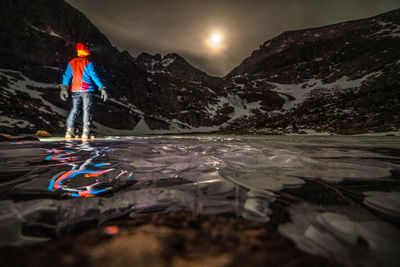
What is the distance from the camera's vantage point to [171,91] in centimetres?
3159

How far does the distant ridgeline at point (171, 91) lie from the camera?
10.7 metres

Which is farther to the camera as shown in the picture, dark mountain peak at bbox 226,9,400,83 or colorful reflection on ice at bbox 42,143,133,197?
dark mountain peak at bbox 226,9,400,83

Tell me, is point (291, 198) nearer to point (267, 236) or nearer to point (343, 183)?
point (267, 236)

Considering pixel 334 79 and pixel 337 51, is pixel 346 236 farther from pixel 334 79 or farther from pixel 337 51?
pixel 337 51

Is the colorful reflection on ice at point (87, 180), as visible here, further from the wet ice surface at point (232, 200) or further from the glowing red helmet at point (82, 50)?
the glowing red helmet at point (82, 50)

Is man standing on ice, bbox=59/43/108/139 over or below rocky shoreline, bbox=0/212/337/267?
over

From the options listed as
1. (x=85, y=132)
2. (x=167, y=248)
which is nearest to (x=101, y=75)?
(x=85, y=132)

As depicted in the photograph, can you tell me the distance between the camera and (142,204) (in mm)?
708

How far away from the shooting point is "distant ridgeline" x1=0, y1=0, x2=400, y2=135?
10.7 meters

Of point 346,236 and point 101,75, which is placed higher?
point 101,75

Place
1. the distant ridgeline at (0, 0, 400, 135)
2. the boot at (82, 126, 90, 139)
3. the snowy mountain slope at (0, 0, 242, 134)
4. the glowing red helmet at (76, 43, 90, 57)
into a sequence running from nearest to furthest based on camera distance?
the glowing red helmet at (76, 43, 90, 57), the boot at (82, 126, 90, 139), the distant ridgeline at (0, 0, 400, 135), the snowy mountain slope at (0, 0, 242, 134)

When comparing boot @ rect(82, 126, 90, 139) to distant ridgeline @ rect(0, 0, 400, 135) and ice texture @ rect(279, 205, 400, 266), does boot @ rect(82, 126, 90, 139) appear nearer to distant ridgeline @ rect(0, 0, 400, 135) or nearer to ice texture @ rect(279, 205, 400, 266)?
ice texture @ rect(279, 205, 400, 266)

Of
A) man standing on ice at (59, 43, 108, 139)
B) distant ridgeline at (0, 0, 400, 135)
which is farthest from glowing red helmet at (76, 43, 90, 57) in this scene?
distant ridgeline at (0, 0, 400, 135)

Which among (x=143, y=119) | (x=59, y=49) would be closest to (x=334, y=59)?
(x=143, y=119)
